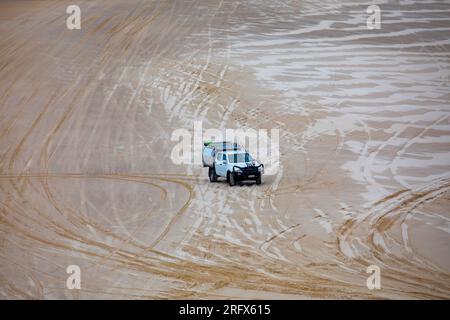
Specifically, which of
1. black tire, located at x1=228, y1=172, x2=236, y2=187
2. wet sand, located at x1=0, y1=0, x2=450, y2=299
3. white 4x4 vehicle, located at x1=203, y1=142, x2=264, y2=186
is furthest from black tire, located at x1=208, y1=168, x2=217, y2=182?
black tire, located at x1=228, y1=172, x2=236, y2=187

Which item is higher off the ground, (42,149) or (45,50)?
(45,50)

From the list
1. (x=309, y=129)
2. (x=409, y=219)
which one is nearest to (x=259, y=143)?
(x=309, y=129)

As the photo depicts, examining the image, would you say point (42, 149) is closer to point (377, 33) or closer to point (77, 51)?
point (77, 51)

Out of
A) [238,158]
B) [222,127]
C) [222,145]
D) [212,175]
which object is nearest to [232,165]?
[238,158]

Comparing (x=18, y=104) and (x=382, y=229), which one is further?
(x=18, y=104)

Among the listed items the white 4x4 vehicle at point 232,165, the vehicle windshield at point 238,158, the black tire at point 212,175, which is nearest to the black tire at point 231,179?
the white 4x4 vehicle at point 232,165

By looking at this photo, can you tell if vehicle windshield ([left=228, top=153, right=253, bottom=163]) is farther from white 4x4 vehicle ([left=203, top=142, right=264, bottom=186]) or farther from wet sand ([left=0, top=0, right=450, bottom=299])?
wet sand ([left=0, top=0, right=450, bottom=299])
